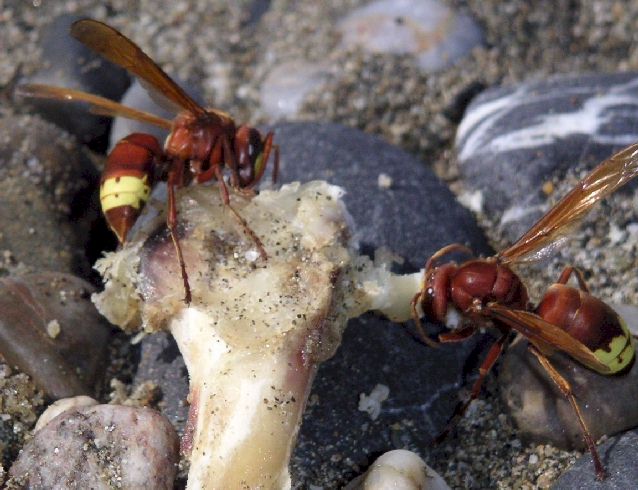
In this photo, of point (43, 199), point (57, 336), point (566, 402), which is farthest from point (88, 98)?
point (566, 402)

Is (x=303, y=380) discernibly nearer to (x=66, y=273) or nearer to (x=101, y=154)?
(x=66, y=273)

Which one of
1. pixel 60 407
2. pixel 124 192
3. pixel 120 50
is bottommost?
pixel 60 407

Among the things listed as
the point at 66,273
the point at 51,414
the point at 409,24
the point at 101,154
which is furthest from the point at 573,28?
the point at 51,414

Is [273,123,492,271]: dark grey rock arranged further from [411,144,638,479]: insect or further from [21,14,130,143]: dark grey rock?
[21,14,130,143]: dark grey rock

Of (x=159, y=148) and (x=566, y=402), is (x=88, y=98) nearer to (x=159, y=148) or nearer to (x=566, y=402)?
(x=159, y=148)

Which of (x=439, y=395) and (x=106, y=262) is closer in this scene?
(x=106, y=262)

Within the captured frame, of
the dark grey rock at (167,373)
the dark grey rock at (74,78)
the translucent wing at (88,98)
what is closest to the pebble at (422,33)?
the dark grey rock at (74,78)
